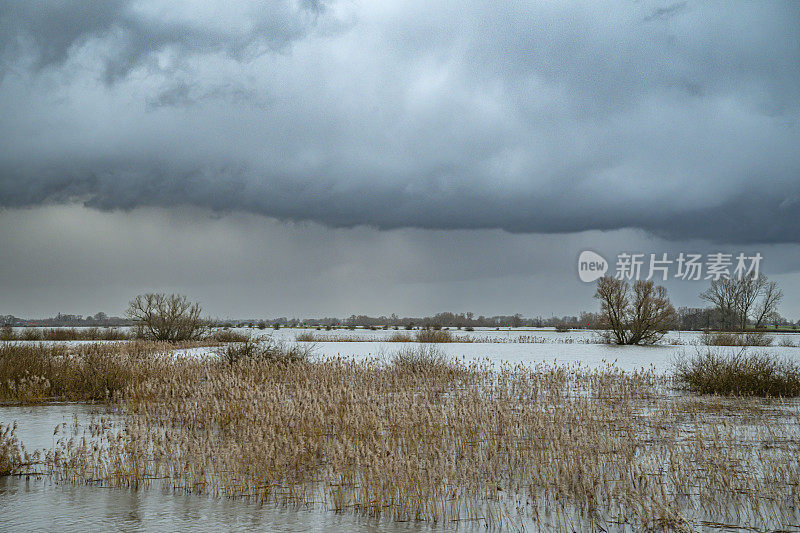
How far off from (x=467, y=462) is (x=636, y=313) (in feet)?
147

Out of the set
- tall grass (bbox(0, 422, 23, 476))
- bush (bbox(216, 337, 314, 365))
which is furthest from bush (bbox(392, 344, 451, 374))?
tall grass (bbox(0, 422, 23, 476))

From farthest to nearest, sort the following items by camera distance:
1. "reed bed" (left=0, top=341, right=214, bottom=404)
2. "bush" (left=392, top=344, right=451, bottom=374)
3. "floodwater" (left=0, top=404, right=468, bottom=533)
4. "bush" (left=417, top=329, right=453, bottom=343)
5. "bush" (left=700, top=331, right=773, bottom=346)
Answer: "bush" (left=417, top=329, right=453, bottom=343) → "bush" (left=700, top=331, right=773, bottom=346) → "bush" (left=392, top=344, right=451, bottom=374) → "reed bed" (left=0, top=341, right=214, bottom=404) → "floodwater" (left=0, top=404, right=468, bottom=533)

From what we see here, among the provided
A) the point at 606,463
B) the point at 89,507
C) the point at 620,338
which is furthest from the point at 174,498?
the point at 620,338

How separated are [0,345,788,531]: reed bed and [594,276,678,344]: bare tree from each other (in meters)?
36.5

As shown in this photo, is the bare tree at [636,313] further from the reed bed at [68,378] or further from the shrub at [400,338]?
the reed bed at [68,378]

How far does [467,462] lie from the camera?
8.14 m

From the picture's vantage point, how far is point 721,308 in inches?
2778

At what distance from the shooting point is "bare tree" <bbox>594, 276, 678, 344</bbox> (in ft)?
159

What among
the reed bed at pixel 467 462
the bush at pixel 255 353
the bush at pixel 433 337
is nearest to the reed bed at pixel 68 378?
the bush at pixel 255 353

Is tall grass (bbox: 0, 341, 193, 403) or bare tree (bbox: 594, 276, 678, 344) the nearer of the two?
tall grass (bbox: 0, 341, 193, 403)

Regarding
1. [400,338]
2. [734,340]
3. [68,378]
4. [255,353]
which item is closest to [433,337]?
[400,338]

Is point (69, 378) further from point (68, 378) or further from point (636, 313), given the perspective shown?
point (636, 313)

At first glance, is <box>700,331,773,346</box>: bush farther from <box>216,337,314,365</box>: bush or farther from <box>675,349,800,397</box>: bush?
<box>216,337,314,365</box>: bush

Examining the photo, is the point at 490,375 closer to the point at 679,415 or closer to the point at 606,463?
the point at 679,415
